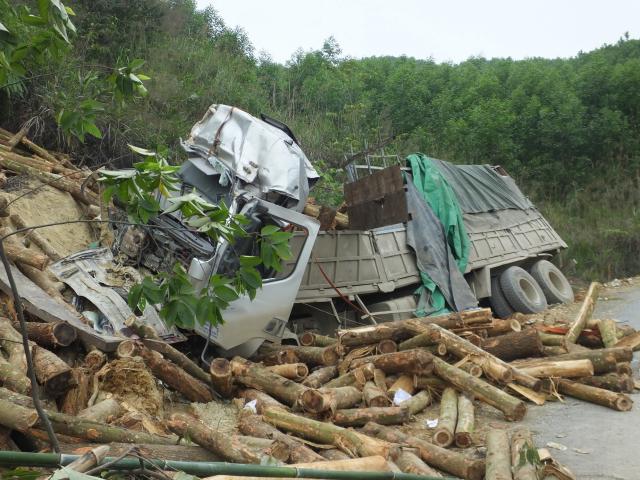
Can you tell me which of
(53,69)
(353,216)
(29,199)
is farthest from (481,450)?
(53,69)

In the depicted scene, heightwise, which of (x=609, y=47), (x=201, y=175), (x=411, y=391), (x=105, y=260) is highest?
(x=609, y=47)

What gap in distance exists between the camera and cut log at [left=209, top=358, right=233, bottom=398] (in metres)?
7.21

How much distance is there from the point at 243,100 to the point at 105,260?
38.3 ft

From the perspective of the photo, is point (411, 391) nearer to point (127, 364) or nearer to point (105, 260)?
point (127, 364)

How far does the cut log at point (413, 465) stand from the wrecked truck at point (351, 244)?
176cm

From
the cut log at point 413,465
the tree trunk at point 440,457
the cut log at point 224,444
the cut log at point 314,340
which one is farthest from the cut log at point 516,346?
the cut log at point 224,444

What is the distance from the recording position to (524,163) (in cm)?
2655

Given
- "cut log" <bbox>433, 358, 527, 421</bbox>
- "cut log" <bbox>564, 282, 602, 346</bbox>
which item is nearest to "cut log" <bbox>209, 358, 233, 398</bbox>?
"cut log" <bbox>433, 358, 527, 421</bbox>

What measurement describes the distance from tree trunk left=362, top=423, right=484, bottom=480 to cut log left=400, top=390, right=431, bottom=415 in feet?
2.49

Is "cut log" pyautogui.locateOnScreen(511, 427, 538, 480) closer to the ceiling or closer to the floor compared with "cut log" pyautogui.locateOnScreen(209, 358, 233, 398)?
closer to the ceiling

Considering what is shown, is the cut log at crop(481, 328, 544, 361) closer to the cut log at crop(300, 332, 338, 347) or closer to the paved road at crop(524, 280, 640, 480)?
the paved road at crop(524, 280, 640, 480)

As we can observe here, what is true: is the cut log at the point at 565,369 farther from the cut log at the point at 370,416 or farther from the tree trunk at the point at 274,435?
the tree trunk at the point at 274,435

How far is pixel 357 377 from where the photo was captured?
7.60 metres

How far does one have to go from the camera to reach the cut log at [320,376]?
7.57 meters
